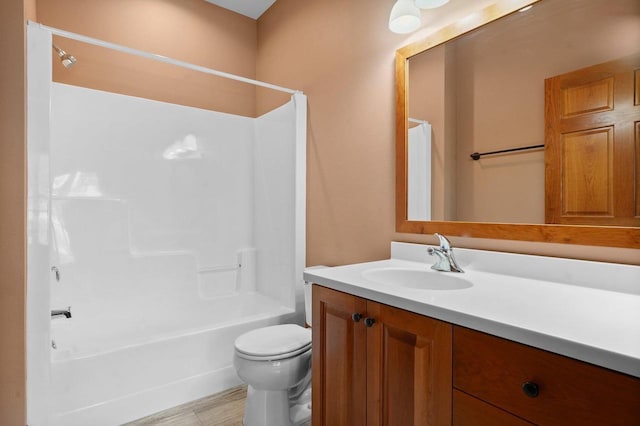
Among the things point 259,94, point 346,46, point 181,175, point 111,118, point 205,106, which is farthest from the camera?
point 259,94

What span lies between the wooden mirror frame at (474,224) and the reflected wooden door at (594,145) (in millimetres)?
35

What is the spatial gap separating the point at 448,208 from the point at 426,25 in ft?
2.83

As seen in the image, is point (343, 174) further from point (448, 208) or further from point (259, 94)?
point (259, 94)

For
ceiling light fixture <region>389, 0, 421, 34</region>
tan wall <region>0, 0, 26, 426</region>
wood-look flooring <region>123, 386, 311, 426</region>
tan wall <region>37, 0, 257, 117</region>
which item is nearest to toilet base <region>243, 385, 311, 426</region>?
wood-look flooring <region>123, 386, 311, 426</region>

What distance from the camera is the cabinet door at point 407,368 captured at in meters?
0.83

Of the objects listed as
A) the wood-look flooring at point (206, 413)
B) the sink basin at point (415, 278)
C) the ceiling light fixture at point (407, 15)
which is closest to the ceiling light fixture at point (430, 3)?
the ceiling light fixture at point (407, 15)

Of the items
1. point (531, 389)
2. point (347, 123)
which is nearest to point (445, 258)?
point (531, 389)

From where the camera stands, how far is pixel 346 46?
A: 201 centimetres

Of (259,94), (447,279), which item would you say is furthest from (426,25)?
(259,94)

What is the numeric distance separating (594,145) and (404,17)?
969 millimetres

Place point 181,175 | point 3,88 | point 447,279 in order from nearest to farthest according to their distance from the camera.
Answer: point 447,279, point 3,88, point 181,175

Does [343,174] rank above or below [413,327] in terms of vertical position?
above

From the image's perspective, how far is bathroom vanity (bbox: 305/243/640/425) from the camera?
61 cm

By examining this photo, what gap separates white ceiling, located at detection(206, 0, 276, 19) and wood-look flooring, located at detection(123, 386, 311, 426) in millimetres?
3000
